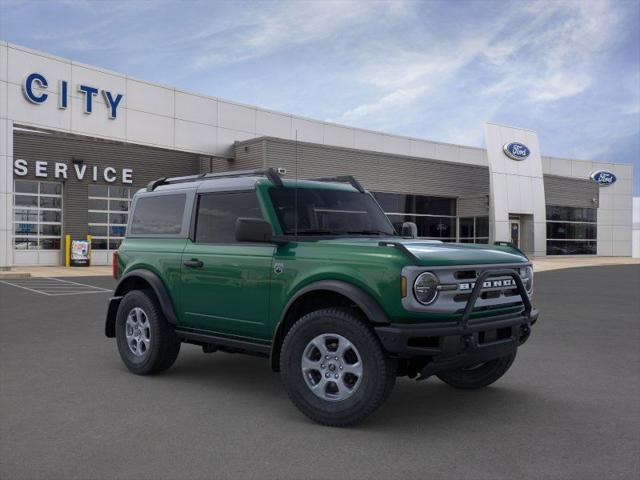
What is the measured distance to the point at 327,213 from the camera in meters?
5.94

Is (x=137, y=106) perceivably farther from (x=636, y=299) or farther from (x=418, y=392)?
(x=418, y=392)

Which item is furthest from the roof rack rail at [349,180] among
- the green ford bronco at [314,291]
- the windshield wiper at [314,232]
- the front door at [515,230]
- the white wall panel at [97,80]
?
the front door at [515,230]

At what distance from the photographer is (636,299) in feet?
49.1

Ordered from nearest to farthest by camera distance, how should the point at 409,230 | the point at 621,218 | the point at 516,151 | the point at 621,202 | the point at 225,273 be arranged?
the point at 225,273
the point at 409,230
the point at 516,151
the point at 621,218
the point at 621,202

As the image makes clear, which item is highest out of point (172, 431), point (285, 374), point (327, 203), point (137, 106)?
point (137, 106)

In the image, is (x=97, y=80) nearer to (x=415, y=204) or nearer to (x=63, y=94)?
(x=63, y=94)

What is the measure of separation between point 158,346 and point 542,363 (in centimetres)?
418

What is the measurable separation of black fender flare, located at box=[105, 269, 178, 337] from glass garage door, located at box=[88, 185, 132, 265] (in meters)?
21.6

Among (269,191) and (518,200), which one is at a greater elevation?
(518,200)

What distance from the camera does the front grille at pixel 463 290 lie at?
4.49m

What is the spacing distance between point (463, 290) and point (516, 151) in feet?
108

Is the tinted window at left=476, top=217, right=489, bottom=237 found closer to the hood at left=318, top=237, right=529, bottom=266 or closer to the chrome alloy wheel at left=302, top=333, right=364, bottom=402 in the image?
the hood at left=318, top=237, right=529, bottom=266

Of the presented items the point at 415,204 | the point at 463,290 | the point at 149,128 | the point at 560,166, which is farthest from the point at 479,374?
the point at 560,166

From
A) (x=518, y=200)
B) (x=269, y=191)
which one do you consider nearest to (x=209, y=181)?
(x=269, y=191)
